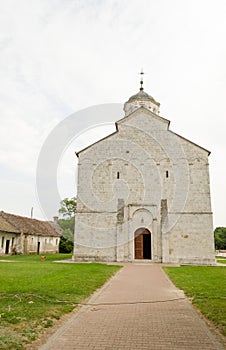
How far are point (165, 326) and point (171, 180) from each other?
2133 centimetres

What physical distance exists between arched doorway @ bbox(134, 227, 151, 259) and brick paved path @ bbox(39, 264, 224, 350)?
52.6ft

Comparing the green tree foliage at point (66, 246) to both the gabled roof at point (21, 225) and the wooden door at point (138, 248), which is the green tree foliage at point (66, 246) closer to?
the gabled roof at point (21, 225)

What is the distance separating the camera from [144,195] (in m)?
27.5

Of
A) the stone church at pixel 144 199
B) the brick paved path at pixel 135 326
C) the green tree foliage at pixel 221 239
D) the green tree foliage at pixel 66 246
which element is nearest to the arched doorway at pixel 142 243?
the stone church at pixel 144 199

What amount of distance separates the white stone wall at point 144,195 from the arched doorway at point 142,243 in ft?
1.75

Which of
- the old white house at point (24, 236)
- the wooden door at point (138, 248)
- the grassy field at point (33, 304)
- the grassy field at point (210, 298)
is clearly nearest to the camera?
the grassy field at point (33, 304)

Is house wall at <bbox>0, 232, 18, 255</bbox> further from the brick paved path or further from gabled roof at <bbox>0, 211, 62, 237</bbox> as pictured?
the brick paved path

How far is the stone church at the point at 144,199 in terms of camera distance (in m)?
26.1

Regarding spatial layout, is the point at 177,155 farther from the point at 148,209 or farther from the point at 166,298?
the point at 166,298

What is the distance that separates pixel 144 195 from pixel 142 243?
4.34m

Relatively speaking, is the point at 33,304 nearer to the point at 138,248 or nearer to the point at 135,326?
the point at 135,326

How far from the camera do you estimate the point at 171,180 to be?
27641 mm

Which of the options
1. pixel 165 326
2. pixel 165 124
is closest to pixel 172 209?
pixel 165 124

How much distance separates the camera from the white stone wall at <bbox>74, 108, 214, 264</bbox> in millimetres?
26062
